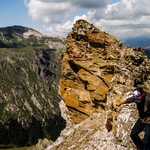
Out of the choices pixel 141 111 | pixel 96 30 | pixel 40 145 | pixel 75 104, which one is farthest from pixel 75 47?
pixel 40 145

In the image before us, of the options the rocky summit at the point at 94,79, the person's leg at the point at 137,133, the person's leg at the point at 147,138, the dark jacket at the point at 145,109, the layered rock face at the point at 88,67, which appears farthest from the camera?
the layered rock face at the point at 88,67

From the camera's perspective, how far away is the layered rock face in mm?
46438

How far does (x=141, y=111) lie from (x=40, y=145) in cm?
8959

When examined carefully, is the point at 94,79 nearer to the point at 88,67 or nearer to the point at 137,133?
the point at 88,67

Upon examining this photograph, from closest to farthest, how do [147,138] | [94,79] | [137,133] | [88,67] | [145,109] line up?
[145,109]
[147,138]
[137,133]
[94,79]
[88,67]

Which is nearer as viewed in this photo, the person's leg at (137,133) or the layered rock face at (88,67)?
the person's leg at (137,133)

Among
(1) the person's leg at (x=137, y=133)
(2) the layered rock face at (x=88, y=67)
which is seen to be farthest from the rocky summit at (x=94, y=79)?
(1) the person's leg at (x=137, y=133)

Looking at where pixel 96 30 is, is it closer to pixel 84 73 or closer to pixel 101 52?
pixel 101 52

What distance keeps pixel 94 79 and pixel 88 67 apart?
2.73 m

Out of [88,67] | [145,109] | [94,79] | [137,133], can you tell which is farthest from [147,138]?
[88,67]

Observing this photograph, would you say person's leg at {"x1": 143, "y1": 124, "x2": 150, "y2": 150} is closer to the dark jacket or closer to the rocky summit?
the dark jacket

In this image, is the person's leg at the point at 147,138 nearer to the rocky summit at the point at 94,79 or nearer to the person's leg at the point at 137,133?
the person's leg at the point at 137,133

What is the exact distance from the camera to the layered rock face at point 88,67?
1828 inches

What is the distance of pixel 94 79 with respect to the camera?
4844 cm
